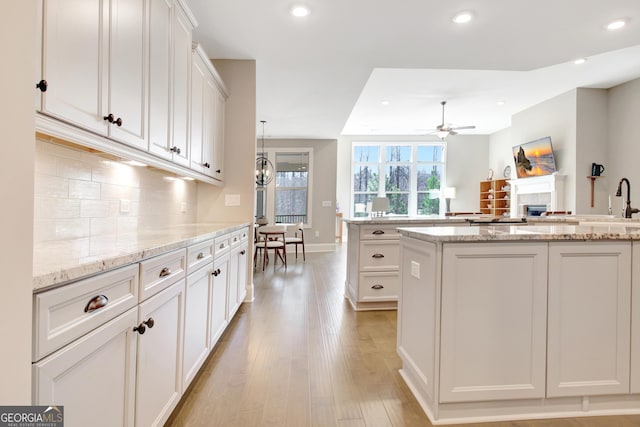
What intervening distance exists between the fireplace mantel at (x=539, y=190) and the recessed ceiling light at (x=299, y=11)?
606 cm

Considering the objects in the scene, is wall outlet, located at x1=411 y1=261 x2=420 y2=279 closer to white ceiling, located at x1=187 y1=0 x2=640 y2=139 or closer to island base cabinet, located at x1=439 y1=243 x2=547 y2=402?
island base cabinet, located at x1=439 y1=243 x2=547 y2=402

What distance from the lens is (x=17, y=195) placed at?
62 cm

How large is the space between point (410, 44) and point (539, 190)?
5473mm

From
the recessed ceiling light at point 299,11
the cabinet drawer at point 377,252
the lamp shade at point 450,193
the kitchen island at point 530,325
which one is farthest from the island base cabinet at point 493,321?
the lamp shade at point 450,193

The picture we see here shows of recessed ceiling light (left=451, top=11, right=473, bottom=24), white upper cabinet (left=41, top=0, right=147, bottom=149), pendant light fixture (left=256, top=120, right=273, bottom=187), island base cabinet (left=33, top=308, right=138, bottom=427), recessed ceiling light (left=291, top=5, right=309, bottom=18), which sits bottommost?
island base cabinet (left=33, top=308, right=138, bottom=427)

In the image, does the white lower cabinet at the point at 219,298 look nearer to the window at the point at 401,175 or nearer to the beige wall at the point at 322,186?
the beige wall at the point at 322,186

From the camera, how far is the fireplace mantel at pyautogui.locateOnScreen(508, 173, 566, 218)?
20.4 feet

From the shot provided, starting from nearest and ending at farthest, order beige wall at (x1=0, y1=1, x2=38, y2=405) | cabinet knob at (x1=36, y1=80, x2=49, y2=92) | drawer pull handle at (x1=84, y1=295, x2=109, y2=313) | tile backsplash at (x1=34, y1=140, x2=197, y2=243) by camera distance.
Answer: beige wall at (x1=0, y1=1, x2=38, y2=405) → drawer pull handle at (x1=84, y1=295, x2=109, y2=313) → cabinet knob at (x1=36, y1=80, x2=49, y2=92) → tile backsplash at (x1=34, y1=140, x2=197, y2=243)

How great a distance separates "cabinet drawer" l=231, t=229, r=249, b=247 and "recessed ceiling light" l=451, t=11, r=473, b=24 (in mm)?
2671

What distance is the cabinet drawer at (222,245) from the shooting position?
2.16 metres

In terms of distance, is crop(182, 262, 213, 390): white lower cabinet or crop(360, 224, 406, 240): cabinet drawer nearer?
crop(182, 262, 213, 390): white lower cabinet

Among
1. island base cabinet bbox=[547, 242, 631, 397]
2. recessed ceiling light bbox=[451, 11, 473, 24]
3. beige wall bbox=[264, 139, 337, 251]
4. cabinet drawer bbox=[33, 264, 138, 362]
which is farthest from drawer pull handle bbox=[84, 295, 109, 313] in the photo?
beige wall bbox=[264, 139, 337, 251]

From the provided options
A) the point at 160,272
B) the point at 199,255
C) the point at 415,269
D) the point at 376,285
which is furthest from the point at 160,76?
the point at 376,285

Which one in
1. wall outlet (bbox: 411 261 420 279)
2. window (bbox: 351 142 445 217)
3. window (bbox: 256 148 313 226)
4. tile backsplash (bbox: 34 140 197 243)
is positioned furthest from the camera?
window (bbox: 351 142 445 217)
